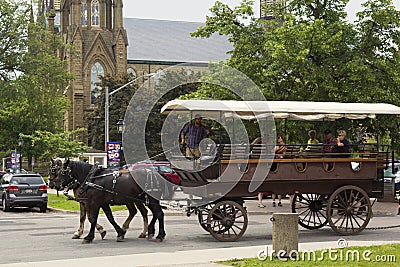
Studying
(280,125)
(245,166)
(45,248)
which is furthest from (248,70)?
(45,248)

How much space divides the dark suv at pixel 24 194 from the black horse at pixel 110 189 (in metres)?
12.7

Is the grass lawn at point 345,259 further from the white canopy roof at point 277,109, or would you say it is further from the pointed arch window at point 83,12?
the pointed arch window at point 83,12

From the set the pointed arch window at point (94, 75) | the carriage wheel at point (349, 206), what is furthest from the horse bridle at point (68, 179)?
the pointed arch window at point (94, 75)

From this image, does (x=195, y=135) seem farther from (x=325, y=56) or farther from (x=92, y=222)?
(x=325, y=56)

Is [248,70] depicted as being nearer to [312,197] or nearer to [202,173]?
[312,197]

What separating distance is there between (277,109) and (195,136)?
83.3 inches

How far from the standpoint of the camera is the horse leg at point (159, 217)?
1652 centimetres

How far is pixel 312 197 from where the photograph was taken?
1878cm

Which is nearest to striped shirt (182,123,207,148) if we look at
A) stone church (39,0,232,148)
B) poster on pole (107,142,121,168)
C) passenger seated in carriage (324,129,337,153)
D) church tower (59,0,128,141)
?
passenger seated in carriage (324,129,337,153)

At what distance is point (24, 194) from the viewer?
29375 millimetres

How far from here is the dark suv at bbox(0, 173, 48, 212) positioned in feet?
95.9

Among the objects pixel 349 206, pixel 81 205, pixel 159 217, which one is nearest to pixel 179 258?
pixel 159 217
